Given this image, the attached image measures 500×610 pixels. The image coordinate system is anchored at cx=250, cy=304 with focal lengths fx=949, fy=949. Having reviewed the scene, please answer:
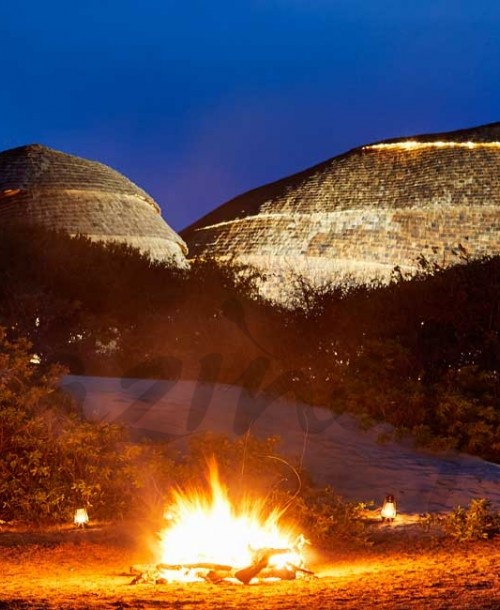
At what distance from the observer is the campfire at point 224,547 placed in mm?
5078

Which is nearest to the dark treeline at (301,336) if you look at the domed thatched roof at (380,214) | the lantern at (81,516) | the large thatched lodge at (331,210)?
the lantern at (81,516)

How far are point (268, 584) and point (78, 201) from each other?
17.7 m

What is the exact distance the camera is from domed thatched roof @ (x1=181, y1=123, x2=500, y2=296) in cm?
2316

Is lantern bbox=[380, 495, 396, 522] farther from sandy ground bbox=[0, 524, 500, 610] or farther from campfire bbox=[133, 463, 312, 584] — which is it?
campfire bbox=[133, 463, 312, 584]

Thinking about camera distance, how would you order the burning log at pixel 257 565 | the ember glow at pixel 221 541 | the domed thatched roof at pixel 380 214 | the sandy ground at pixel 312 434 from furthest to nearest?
the domed thatched roof at pixel 380 214 → the sandy ground at pixel 312 434 → the ember glow at pixel 221 541 → the burning log at pixel 257 565

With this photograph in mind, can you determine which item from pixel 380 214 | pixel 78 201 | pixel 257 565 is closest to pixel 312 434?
pixel 257 565

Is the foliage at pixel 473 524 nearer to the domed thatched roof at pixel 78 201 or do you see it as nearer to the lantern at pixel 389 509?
the lantern at pixel 389 509

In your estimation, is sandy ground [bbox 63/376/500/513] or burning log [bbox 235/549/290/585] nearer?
burning log [bbox 235/549/290/585]

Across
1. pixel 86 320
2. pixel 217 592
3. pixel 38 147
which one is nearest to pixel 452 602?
pixel 217 592

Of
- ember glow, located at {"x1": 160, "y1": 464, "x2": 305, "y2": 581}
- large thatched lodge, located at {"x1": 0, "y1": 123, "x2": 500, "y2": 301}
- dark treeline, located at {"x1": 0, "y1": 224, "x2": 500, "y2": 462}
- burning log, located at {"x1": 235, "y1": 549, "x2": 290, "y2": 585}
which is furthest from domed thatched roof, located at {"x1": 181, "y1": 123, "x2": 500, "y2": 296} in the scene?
burning log, located at {"x1": 235, "y1": 549, "x2": 290, "y2": 585}

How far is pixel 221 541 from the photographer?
5.45 metres

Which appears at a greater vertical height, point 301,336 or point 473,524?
point 301,336

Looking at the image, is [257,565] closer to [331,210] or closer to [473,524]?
[473,524]

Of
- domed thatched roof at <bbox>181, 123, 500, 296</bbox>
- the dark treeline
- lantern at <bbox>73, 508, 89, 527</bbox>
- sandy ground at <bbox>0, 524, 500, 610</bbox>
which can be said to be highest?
domed thatched roof at <bbox>181, 123, 500, 296</bbox>
